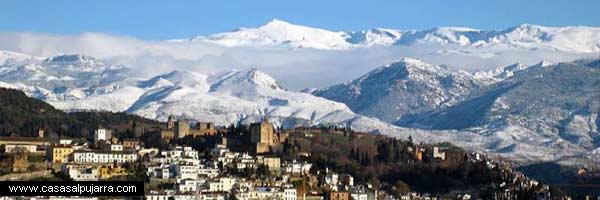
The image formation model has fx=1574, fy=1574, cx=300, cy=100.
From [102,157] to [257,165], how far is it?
1158cm

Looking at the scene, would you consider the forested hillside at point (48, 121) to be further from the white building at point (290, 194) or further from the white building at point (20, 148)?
the white building at point (290, 194)

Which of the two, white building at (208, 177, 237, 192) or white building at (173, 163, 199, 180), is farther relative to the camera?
white building at (173, 163, 199, 180)

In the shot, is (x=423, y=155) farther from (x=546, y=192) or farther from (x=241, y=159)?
(x=241, y=159)

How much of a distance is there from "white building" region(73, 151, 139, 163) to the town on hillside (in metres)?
0.06

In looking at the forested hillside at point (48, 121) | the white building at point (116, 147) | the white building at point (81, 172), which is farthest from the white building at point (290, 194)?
the forested hillside at point (48, 121)

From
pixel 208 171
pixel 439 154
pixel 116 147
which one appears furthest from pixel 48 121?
pixel 439 154

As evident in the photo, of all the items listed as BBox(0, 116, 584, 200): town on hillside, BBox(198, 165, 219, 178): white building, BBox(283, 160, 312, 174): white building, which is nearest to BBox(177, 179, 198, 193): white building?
BBox(0, 116, 584, 200): town on hillside

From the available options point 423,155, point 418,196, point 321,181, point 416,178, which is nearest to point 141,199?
point 321,181

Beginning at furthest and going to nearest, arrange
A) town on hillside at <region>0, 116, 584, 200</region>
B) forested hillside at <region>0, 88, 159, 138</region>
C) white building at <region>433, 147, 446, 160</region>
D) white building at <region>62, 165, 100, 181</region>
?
white building at <region>433, 147, 446, 160</region> → forested hillside at <region>0, 88, 159, 138</region> → town on hillside at <region>0, 116, 584, 200</region> → white building at <region>62, 165, 100, 181</region>

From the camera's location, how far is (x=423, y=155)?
139 meters

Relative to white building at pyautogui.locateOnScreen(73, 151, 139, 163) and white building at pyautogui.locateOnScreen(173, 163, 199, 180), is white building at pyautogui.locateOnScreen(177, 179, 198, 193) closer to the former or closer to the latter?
white building at pyautogui.locateOnScreen(173, 163, 199, 180)

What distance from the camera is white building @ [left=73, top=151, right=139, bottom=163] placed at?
99.8m

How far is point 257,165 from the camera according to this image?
352ft

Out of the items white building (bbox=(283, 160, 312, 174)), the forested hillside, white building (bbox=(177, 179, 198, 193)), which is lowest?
white building (bbox=(177, 179, 198, 193))
